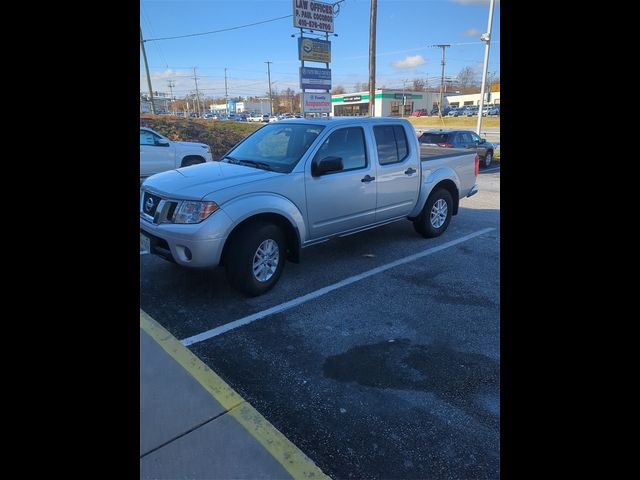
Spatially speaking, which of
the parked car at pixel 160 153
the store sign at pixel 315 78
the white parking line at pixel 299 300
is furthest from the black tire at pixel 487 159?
the white parking line at pixel 299 300

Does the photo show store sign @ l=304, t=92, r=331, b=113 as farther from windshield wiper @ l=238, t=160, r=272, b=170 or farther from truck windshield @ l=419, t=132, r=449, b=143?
windshield wiper @ l=238, t=160, r=272, b=170

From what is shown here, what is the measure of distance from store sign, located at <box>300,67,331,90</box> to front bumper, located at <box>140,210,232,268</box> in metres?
12.8

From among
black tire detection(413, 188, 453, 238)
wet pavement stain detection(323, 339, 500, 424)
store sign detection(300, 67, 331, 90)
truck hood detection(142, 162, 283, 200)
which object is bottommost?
wet pavement stain detection(323, 339, 500, 424)

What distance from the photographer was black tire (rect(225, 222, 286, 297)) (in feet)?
14.0

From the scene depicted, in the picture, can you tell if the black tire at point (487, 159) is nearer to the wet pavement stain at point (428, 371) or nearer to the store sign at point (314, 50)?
the store sign at point (314, 50)

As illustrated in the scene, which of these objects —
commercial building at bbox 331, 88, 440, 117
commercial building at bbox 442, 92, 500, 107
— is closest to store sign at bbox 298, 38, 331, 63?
commercial building at bbox 331, 88, 440, 117

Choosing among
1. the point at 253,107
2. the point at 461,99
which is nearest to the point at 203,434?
the point at 461,99

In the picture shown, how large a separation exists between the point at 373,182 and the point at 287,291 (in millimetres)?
1835

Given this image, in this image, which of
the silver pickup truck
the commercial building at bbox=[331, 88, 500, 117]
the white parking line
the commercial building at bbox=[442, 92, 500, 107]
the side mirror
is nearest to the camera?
the white parking line

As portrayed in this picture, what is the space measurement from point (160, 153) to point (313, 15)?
7979mm

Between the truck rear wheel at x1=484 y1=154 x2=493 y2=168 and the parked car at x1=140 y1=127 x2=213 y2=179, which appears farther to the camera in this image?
the truck rear wheel at x1=484 y1=154 x2=493 y2=168
